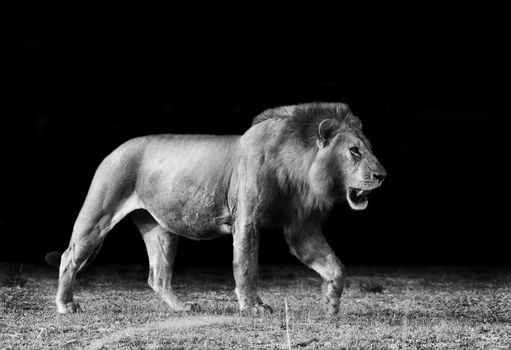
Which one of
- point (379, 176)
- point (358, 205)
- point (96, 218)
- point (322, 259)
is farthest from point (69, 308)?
point (379, 176)

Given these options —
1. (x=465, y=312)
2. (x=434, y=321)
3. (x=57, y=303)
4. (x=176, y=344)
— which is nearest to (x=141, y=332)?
(x=176, y=344)

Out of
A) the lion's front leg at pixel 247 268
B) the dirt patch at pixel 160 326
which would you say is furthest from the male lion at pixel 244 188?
the dirt patch at pixel 160 326

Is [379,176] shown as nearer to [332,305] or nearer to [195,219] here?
[332,305]

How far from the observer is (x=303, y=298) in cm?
1156

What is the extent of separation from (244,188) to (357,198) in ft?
3.32

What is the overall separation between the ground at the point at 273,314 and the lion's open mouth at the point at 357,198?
1000mm

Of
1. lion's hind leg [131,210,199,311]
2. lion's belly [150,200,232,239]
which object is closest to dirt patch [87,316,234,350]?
lion's belly [150,200,232,239]

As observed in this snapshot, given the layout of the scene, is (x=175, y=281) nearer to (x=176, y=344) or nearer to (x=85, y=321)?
(x=85, y=321)

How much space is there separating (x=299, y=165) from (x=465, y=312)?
7.67 feet

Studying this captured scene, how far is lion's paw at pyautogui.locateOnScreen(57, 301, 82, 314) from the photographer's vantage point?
10.2m

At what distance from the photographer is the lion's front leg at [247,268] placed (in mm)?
9508

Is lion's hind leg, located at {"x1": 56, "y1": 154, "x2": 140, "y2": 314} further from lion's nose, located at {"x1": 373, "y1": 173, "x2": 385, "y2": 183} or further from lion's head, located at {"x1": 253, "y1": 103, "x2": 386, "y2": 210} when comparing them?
lion's nose, located at {"x1": 373, "y1": 173, "x2": 385, "y2": 183}

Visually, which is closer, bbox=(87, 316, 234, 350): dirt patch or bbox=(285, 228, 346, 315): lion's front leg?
bbox=(87, 316, 234, 350): dirt patch

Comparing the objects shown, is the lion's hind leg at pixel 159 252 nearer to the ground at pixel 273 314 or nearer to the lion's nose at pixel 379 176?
the ground at pixel 273 314
